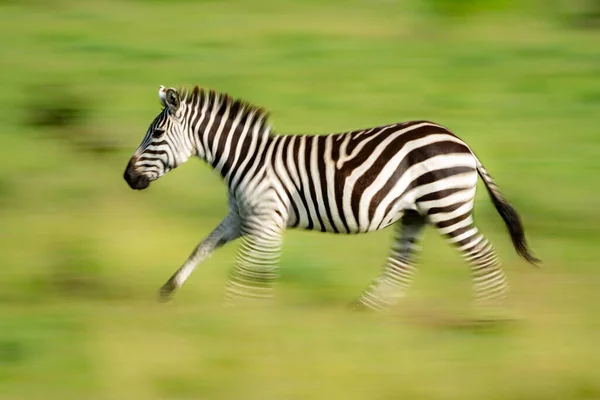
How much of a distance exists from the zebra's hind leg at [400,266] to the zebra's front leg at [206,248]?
845mm

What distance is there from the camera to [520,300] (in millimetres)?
6500

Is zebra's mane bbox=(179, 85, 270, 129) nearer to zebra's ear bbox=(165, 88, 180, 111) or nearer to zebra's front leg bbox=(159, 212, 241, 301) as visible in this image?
zebra's ear bbox=(165, 88, 180, 111)

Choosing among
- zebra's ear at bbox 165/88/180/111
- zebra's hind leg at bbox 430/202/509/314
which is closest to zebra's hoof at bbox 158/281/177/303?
zebra's ear at bbox 165/88/180/111

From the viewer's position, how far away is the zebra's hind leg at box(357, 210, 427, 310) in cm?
642

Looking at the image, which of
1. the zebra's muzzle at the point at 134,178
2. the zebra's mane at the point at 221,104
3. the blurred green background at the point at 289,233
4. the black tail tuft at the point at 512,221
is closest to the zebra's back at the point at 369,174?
the zebra's mane at the point at 221,104

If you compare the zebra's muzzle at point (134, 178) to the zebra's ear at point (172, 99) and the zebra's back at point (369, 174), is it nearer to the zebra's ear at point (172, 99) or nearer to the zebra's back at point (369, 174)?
the zebra's ear at point (172, 99)

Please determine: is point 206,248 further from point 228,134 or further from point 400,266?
point 400,266

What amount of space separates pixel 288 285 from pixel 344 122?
12.5 feet

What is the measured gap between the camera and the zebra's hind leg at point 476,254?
6.14m

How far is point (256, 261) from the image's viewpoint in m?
6.19

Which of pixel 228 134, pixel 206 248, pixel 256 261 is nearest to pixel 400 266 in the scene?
pixel 256 261

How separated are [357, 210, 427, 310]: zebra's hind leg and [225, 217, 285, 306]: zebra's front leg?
0.57 m

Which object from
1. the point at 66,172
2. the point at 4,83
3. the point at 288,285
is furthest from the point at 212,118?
the point at 4,83

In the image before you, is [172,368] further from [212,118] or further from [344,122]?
[344,122]
